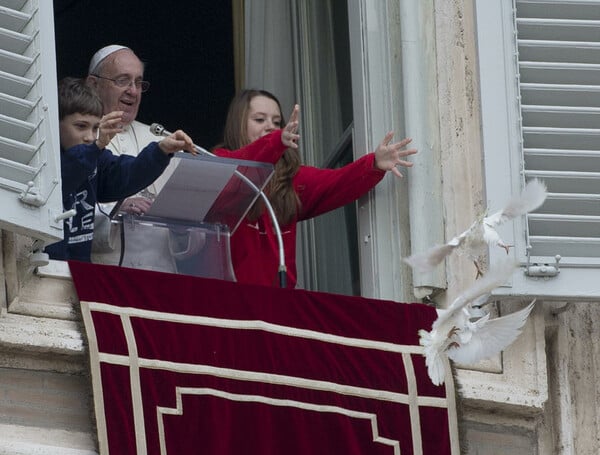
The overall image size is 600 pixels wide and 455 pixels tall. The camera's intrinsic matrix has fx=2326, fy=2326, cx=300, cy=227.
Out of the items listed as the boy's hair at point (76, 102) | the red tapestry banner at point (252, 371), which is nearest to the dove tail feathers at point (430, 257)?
the red tapestry banner at point (252, 371)

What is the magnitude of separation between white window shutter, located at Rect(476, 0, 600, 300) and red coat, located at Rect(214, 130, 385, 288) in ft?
1.47

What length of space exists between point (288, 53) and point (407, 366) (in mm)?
2268

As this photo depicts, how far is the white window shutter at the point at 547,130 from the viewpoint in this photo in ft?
23.8

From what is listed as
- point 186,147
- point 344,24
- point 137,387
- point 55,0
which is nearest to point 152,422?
point 137,387

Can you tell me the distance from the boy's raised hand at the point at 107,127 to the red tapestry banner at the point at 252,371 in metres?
0.42

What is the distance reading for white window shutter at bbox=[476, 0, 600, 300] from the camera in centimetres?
726

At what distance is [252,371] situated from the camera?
6.94 m

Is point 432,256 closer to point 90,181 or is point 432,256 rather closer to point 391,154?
point 391,154

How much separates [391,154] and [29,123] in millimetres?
1260

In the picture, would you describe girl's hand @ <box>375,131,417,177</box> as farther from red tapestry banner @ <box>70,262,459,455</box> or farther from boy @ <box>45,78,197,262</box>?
boy @ <box>45,78,197,262</box>

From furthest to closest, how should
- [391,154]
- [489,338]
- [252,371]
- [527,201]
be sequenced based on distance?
[391,154] → [252,371] → [489,338] → [527,201]

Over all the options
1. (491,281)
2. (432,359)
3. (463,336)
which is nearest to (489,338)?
(463,336)

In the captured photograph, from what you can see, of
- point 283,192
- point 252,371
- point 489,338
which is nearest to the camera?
point 489,338

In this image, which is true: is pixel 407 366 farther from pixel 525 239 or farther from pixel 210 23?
pixel 210 23
